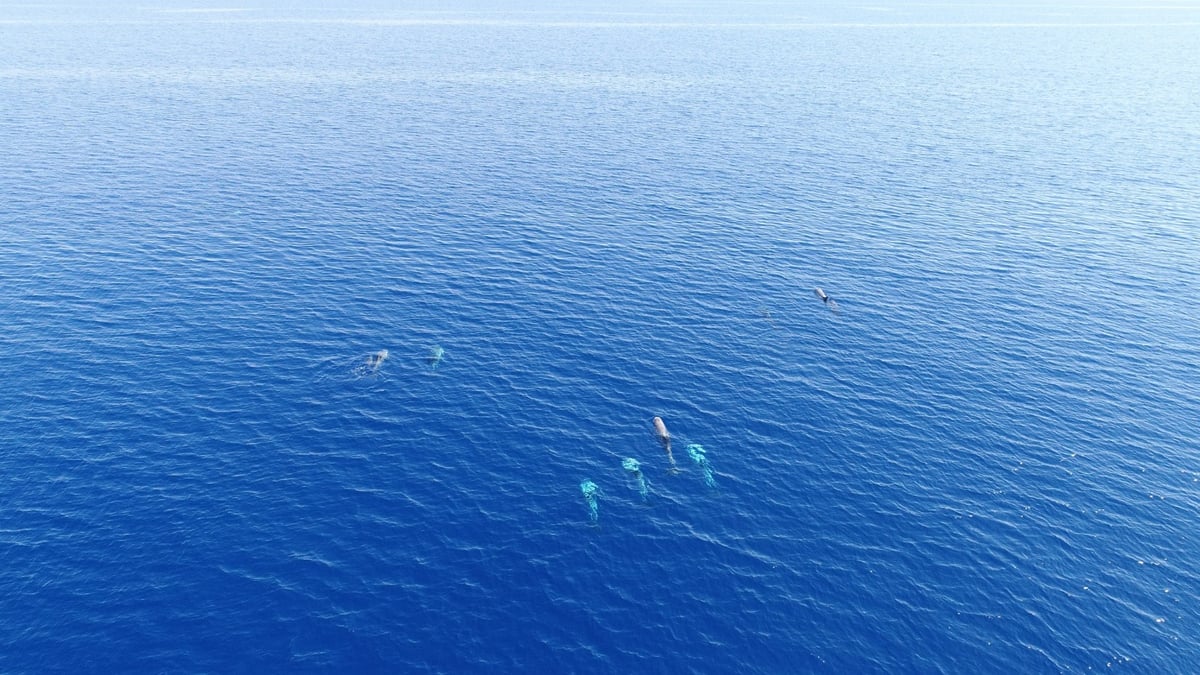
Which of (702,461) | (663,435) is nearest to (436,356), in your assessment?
(663,435)

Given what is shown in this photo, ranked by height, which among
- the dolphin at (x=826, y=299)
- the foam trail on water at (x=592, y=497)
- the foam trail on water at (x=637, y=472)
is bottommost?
the foam trail on water at (x=592, y=497)

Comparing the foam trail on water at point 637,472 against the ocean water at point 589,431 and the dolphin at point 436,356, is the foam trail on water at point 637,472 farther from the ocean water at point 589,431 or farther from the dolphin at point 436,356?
the dolphin at point 436,356

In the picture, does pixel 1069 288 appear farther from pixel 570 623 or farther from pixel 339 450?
pixel 339 450

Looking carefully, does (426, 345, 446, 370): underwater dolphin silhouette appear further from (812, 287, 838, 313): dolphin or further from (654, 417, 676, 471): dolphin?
(812, 287, 838, 313): dolphin

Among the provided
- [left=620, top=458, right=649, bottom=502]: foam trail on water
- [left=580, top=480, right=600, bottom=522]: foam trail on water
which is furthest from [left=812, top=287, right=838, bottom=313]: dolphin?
[left=580, top=480, right=600, bottom=522]: foam trail on water

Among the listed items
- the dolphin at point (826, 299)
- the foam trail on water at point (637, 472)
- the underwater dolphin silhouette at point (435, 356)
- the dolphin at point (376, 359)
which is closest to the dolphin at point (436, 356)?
the underwater dolphin silhouette at point (435, 356)

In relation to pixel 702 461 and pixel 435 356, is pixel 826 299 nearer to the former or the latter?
pixel 702 461
